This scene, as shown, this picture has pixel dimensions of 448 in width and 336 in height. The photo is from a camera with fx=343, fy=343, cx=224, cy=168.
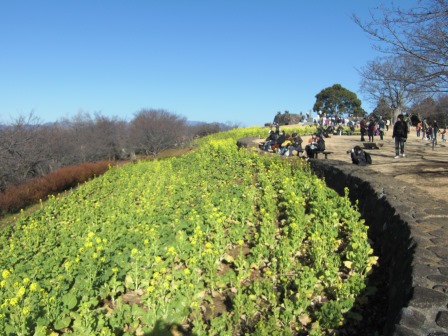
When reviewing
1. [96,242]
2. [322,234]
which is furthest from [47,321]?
[322,234]

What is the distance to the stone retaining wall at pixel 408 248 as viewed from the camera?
9.57 feet

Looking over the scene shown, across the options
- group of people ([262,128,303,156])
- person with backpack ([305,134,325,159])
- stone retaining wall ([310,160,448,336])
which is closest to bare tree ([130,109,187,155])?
group of people ([262,128,303,156])

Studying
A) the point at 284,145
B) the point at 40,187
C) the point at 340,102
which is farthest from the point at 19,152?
the point at 340,102

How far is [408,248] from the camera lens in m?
4.34

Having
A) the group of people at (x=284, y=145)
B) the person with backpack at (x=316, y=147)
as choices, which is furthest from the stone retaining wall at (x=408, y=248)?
the group of people at (x=284, y=145)

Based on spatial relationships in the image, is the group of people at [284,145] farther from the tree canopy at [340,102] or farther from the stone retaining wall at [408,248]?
the tree canopy at [340,102]

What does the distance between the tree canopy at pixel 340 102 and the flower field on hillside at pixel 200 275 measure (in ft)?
196

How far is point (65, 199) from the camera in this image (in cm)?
1447

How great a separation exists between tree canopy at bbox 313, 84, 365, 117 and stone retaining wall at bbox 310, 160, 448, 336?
5860 centimetres

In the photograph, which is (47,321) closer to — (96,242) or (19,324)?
(19,324)

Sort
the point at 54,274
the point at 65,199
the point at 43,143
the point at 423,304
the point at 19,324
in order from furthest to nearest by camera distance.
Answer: the point at 43,143
the point at 65,199
the point at 54,274
the point at 19,324
the point at 423,304

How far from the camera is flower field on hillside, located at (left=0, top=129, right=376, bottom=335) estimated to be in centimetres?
383

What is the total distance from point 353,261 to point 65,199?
42.3ft

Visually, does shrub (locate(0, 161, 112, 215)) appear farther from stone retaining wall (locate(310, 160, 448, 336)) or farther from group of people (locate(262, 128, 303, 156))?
stone retaining wall (locate(310, 160, 448, 336))
